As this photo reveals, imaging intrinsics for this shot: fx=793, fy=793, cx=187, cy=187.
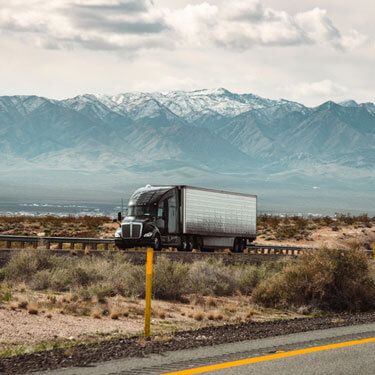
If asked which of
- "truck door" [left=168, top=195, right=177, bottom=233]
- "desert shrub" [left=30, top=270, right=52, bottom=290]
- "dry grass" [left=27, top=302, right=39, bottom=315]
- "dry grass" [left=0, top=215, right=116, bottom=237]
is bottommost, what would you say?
"dry grass" [left=27, top=302, right=39, bottom=315]

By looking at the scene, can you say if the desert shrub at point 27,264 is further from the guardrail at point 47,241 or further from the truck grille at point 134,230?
the truck grille at point 134,230

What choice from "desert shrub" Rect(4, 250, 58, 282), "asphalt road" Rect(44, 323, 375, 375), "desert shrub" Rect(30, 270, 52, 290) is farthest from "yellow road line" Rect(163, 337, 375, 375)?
"desert shrub" Rect(4, 250, 58, 282)

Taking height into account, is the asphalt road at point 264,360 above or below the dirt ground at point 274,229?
below

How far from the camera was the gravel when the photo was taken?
31.2 feet

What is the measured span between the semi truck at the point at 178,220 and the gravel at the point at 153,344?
21.2 metres

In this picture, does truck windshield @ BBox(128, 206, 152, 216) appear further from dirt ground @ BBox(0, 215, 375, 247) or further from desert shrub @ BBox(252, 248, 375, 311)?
desert shrub @ BBox(252, 248, 375, 311)

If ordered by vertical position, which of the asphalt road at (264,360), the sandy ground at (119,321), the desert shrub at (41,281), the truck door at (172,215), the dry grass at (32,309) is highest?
the truck door at (172,215)

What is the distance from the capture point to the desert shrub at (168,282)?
19281 millimetres

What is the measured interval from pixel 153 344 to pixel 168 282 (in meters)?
8.39

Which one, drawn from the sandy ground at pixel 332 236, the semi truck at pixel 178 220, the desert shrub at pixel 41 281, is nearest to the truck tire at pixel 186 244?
the semi truck at pixel 178 220

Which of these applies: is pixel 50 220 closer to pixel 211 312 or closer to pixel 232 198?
pixel 232 198

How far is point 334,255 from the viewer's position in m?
18.0

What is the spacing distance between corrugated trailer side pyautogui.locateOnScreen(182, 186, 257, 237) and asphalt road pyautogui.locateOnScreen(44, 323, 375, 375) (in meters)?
25.6

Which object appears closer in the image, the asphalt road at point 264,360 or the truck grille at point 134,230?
the asphalt road at point 264,360
